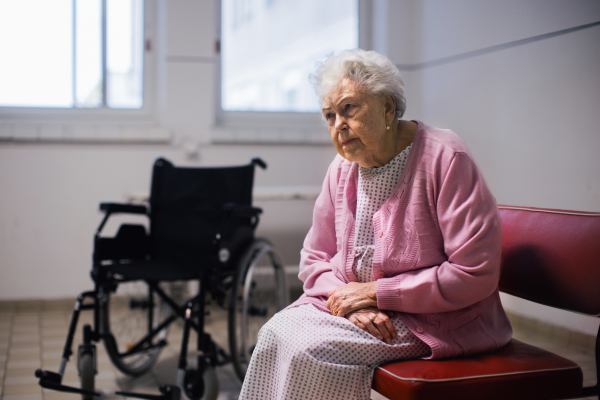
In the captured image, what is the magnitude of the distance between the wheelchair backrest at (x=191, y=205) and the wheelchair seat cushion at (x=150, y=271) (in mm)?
180

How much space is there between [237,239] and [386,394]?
1.25 metres

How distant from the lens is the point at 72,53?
3.59 m

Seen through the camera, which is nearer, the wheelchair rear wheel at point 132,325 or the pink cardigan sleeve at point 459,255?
the pink cardigan sleeve at point 459,255

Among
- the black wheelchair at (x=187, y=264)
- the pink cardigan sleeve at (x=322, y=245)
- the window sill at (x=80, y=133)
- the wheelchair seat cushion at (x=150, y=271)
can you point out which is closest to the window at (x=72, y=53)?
the window sill at (x=80, y=133)

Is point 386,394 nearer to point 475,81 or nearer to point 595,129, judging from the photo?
point 595,129

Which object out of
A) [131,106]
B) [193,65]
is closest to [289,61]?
[193,65]

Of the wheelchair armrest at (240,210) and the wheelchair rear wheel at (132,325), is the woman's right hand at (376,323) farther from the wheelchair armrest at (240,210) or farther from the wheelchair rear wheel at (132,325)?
the wheelchair rear wheel at (132,325)

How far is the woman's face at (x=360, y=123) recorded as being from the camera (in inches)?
51.8

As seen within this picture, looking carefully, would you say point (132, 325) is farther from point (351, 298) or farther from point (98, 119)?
point (351, 298)

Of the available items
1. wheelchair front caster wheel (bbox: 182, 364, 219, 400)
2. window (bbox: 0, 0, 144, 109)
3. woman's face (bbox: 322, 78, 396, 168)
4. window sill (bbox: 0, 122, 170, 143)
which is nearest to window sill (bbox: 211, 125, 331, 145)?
window sill (bbox: 0, 122, 170, 143)

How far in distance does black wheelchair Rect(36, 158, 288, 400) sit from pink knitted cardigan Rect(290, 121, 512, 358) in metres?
0.84

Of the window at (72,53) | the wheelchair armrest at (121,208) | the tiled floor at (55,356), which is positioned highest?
the window at (72,53)

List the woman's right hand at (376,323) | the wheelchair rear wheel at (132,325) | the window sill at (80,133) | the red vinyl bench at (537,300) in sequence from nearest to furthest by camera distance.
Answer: the red vinyl bench at (537,300), the woman's right hand at (376,323), the wheelchair rear wheel at (132,325), the window sill at (80,133)

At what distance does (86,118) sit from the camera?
3.57 metres
